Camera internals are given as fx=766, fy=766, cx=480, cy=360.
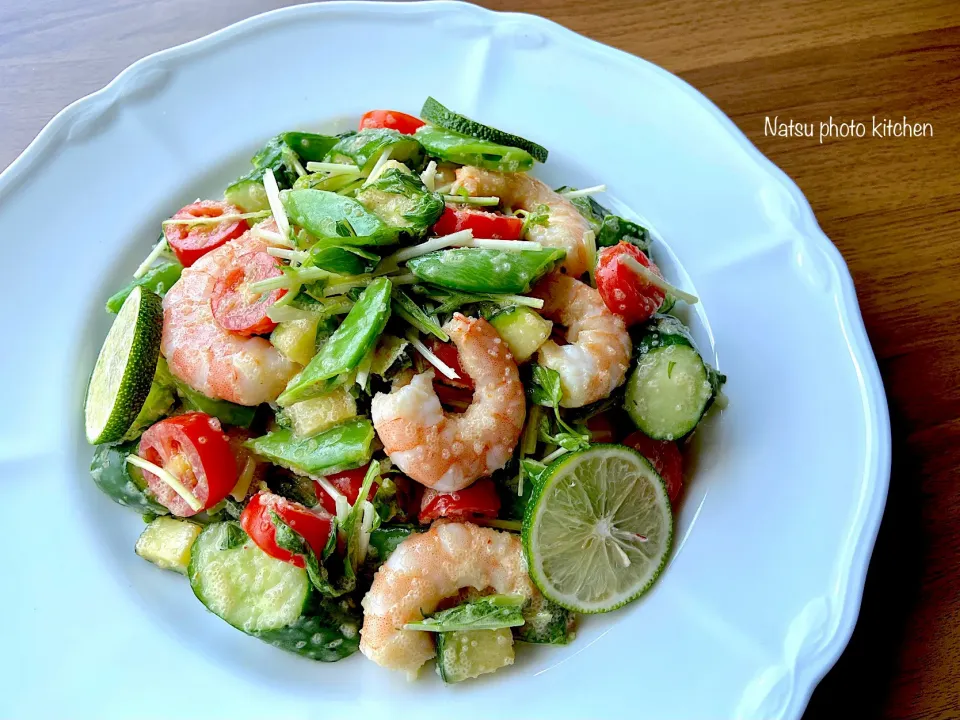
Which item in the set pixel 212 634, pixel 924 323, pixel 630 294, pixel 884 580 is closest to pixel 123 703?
pixel 212 634

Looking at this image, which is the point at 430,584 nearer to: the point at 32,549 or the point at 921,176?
the point at 32,549

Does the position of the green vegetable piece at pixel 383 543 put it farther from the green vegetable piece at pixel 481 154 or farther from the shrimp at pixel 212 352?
the green vegetable piece at pixel 481 154

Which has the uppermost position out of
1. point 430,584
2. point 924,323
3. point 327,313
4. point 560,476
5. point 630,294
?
point 327,313

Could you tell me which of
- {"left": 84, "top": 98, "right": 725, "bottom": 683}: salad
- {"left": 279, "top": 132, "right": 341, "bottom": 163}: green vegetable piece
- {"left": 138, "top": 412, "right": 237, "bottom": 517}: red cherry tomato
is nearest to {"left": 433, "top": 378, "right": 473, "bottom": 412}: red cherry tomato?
{"left": 84, "top": 98, "right": 725, "bottom": 683}: salad

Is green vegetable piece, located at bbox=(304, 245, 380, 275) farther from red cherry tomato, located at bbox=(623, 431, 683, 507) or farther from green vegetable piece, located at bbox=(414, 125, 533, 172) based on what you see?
red cherry tomato, located at bbox=(623, 431, 683, 507)

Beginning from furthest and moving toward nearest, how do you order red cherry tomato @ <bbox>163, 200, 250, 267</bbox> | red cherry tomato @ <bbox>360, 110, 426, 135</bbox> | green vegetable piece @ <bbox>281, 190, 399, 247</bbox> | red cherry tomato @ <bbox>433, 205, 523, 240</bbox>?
1. red cherry tomato @ <bbox>360, 110, 426, 135</bbox>
2. red cherry tomato @ <bbox>163, 200, 250, 267</bbox>
3. red cherry tomato @ <bbox>433, 205, 523, 240</bbox>
4. green vegetable piece @ <bbox>281, 190, 399, 247</bbox>
